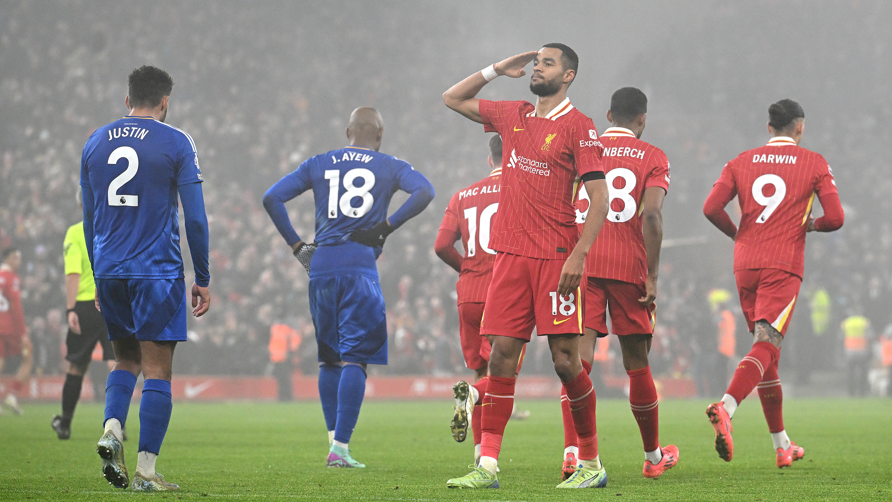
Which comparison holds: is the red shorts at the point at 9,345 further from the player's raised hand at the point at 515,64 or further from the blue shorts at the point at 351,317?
Answer: the player's raised hand at the point at 515,64

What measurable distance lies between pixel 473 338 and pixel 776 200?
236 cm

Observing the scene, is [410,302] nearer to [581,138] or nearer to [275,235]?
[275,235]

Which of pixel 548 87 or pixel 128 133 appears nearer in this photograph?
pixel 128 133

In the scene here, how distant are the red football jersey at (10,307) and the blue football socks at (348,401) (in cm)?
856

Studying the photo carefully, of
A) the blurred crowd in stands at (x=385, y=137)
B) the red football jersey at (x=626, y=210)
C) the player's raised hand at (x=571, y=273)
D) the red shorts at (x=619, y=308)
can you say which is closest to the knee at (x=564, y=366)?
the player's raised hand at (x=571, y=273)

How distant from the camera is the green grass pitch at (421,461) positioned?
4918 millimetres

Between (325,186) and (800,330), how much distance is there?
19.1m

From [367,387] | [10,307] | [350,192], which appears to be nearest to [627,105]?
[350,192]

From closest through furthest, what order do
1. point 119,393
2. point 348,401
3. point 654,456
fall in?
point 119,393
point 654,456
point 348,401

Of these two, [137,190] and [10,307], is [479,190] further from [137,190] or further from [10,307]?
A: [10,307]

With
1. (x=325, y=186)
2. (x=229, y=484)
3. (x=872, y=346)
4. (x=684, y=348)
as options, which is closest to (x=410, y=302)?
(x=684, y=348)

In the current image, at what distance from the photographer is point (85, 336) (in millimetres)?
9305

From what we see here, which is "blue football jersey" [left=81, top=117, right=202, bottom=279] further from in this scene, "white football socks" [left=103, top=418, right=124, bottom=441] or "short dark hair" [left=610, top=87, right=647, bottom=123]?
"short dark hair" [left=610, top=87, right=647, bottom=123]

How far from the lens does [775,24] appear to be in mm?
33906
